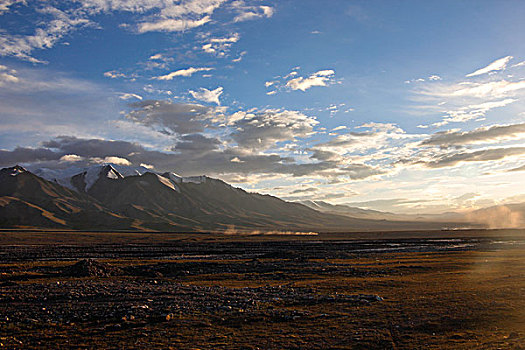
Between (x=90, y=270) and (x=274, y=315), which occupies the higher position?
(x=274, y=315)

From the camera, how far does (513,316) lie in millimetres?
21422

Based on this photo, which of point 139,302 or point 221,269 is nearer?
point 139,302

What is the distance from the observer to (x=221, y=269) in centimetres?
5147

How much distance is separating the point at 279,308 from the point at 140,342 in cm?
992

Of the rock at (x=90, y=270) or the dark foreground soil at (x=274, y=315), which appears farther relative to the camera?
the rock at (x=90, y=270)

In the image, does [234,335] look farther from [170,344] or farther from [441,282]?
[441,282]

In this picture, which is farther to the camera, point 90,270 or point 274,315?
point 90,270

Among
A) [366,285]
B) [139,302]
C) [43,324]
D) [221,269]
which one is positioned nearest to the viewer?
[43,324]

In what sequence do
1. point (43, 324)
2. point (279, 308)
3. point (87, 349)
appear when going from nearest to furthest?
point (87, 349)
point (43, 324)
point (279, 308)

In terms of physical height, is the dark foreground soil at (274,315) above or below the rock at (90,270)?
above

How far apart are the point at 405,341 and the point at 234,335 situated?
7999mm

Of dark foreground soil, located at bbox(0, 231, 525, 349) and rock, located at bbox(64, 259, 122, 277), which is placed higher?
dark foreground soil, located at bbox(0, 231, 525, 349)

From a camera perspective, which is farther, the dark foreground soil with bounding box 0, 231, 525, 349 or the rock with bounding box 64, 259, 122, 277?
the rock with bounding box 64, 259, 122, 277

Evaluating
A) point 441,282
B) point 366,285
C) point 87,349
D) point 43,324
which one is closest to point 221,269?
point 366,285
